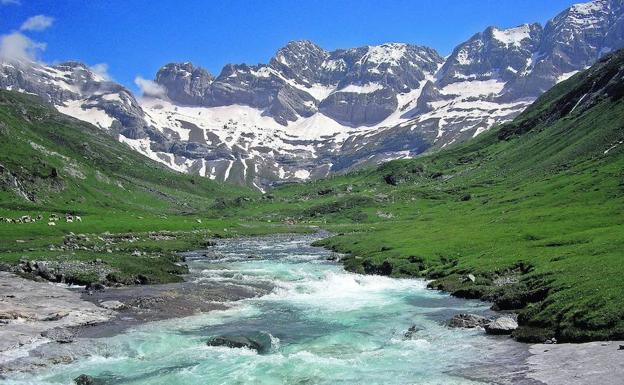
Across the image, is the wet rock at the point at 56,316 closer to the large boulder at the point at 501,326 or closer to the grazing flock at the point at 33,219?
the large boulder at the point at 501,326

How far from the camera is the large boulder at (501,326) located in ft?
123

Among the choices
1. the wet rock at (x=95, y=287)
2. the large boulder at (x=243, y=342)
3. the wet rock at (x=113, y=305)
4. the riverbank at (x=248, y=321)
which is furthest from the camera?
the wet rock at (x=95, y=287)

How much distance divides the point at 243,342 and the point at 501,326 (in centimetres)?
1786

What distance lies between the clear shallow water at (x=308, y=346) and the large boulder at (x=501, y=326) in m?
0.92

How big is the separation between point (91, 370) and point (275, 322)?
640 inches

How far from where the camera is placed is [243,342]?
122 ft

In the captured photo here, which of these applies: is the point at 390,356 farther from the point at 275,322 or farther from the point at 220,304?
the point at 220,304

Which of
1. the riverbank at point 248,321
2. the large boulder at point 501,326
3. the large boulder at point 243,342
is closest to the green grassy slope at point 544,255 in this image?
the large boulder at point 501,326

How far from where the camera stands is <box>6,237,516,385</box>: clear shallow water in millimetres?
30625

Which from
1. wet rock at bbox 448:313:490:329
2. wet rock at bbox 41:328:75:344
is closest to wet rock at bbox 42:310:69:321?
wet rock at bbox 41:328:75:344

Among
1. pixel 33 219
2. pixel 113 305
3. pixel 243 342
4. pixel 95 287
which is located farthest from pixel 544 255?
pixel 33 219

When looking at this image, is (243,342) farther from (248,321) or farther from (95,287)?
(95,287)

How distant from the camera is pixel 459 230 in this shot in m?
97.6

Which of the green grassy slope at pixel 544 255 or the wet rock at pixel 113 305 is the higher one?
the green grassy slope at pixel 544 255
